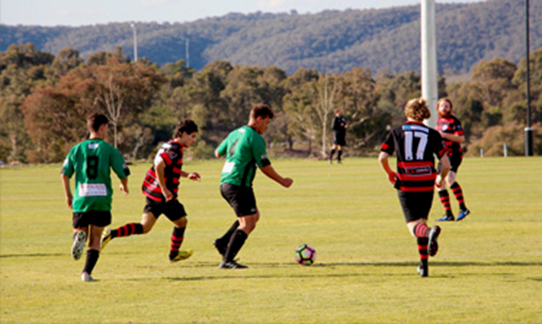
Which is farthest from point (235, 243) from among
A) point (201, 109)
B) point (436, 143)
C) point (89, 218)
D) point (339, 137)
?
point (201, 109)

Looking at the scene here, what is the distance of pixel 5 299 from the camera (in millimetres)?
7348

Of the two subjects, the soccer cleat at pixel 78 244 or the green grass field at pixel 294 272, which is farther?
the soccer cleat at pixel 78 244

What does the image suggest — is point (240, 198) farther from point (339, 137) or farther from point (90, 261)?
point (339, 137)

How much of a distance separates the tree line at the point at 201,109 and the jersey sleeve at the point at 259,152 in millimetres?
43024

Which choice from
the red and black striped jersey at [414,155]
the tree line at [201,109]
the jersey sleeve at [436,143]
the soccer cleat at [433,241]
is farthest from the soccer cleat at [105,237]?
the tree line at [201,109]

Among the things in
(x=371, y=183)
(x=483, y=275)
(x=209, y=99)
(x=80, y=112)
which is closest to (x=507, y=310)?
(x=483, y=275)

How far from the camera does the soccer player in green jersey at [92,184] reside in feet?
26.6

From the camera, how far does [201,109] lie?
67.3m

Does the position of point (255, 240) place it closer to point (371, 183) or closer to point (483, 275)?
point (483, 275)

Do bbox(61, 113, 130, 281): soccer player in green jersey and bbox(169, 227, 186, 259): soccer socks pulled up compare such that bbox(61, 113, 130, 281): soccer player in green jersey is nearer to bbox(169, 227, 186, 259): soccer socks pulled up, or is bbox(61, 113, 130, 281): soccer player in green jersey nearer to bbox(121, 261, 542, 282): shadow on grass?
bbox(121, 261, 542, 282): shadow on grass

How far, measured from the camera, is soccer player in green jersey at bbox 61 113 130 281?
810 centimetres

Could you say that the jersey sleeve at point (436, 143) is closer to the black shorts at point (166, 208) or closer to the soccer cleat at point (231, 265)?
the soccer cleat at point (231, 265)

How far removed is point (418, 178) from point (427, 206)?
33 cm

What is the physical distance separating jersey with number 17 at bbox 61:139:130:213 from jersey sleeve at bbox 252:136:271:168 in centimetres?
153
